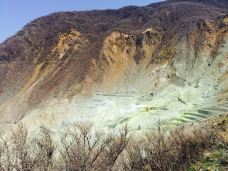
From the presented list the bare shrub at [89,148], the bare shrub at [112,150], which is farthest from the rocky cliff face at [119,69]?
the bare shrub at [112,150]

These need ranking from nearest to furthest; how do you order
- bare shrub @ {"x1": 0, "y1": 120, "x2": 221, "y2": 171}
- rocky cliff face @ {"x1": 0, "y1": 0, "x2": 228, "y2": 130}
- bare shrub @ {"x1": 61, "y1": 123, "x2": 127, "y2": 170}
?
bare shrub @ {"x1": 0, "y1": 120, "x2": 221, "y2": 171}
bare shrub @ {"x1": 61, "y1": 123, "x2": 127, "y2": 170}
rocky cliff face @ {"x1": 0, "y1": 0, "x2": 228, "y2": 130}

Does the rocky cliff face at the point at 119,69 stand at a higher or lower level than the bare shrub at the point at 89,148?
higher

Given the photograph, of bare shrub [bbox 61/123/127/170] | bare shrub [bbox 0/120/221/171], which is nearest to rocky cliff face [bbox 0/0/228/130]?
bare shrub [bbox 61/123/127/170]

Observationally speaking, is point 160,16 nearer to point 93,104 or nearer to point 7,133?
point 93,104

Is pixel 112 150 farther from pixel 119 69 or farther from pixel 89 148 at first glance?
pixel 119 69

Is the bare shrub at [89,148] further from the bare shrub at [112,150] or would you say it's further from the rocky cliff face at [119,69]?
the rocky cliff face at [119,69]

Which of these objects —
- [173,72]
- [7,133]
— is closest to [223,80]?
[173,72]

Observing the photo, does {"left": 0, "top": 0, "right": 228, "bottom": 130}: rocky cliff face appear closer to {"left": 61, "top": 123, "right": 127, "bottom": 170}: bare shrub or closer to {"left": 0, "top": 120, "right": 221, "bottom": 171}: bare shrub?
{"left": 61, "top": 123, "right": 127, "bottom": 170}: bare shrub

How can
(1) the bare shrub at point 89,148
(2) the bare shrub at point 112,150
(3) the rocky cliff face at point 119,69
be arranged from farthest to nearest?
1. (3) the rocky cliff face at point 119,69
2. (1) the bare shrub at point 89,148
3. (2) the bare shrub at point 112,150

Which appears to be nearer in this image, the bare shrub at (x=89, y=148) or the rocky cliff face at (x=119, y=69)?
the bare shrub at (x=89, y=148)
